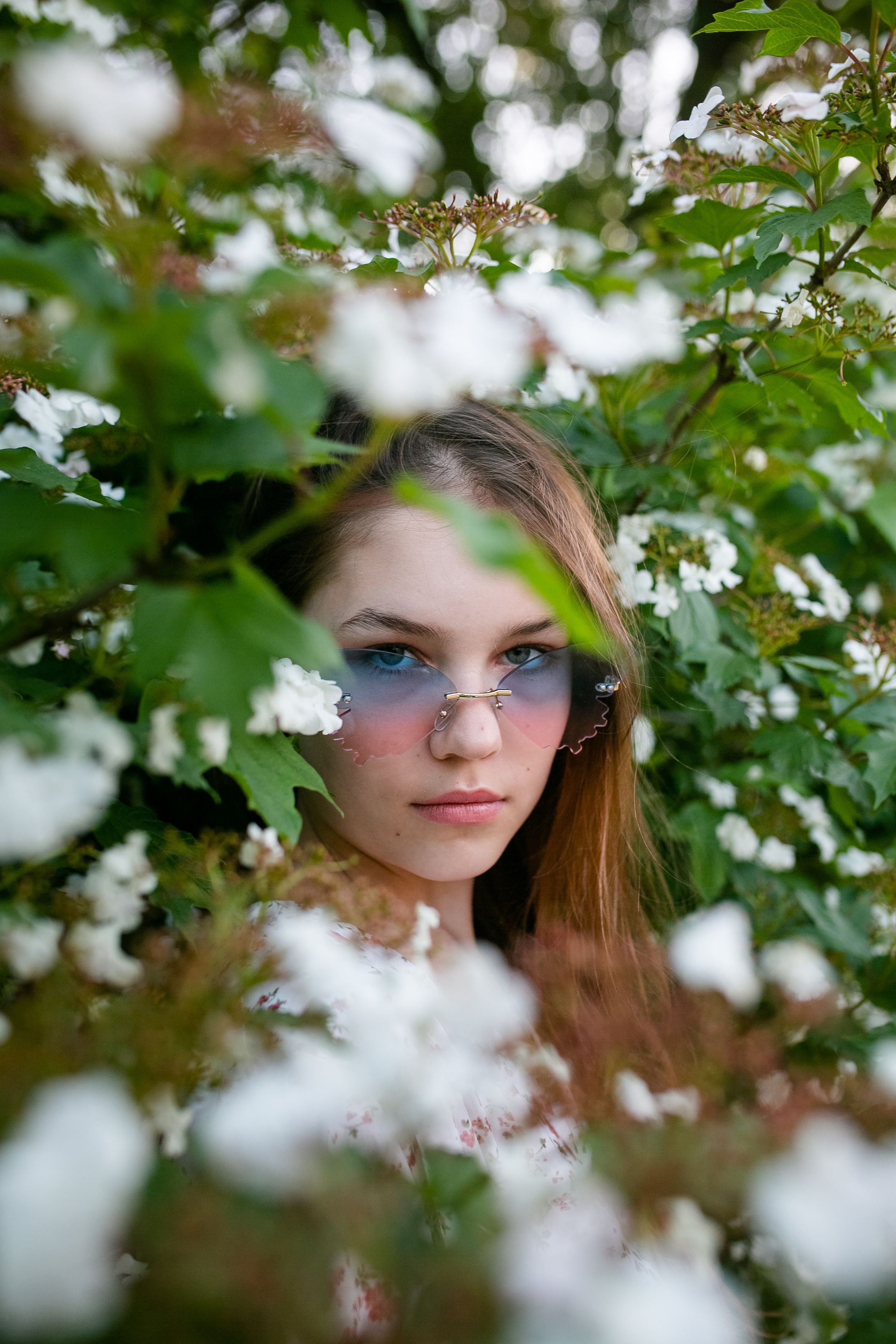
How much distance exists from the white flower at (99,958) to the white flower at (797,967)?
3.47 ft

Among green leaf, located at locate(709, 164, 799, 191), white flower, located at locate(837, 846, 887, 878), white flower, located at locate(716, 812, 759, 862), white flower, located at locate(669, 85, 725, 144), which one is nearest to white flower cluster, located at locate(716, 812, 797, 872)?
white flower, located at locate(716, 812, 759, 862)

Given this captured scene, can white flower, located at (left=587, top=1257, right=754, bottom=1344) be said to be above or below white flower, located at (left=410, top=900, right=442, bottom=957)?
above

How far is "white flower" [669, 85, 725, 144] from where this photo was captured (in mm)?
1674

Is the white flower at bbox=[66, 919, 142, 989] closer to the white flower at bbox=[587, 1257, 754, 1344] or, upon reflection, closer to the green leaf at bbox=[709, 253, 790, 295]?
the white flower at bbox=[587, 1257, 754, 1344]

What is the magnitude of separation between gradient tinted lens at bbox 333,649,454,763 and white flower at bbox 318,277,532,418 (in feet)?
2.98

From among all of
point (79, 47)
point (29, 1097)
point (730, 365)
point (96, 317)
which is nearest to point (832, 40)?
point (730, 365)

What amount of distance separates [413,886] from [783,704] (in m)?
0.99

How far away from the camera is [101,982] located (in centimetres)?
96

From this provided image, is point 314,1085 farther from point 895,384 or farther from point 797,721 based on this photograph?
point 895,384

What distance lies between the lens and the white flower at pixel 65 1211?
1.85 feet

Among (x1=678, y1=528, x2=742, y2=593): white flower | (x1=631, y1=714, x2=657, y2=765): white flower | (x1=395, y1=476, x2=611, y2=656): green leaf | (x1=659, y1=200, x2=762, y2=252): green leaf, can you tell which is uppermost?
(x1=395, y1=476, x2=611, y2=656): green leaf

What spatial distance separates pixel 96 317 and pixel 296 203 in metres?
2.70

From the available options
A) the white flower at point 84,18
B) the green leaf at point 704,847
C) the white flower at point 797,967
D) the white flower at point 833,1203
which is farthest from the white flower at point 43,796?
the white flower at point 84,18

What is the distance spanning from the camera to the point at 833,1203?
72 centimetres
